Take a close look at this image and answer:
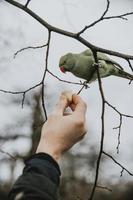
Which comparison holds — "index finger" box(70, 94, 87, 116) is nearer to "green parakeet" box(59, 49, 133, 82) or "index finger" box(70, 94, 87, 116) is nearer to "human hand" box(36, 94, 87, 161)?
"human hand" box(36, 94, 87, 161)

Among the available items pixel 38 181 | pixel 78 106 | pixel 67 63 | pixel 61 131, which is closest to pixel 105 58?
pixel 67 63

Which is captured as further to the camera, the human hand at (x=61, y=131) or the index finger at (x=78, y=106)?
the index finger at (x=78, y=106)

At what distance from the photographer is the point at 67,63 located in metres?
2.48

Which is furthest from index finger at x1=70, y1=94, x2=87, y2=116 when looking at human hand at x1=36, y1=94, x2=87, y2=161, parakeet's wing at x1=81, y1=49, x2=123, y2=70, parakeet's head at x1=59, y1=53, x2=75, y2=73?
parakeet's head at x1=59, y1=53, x2=75, y2=73

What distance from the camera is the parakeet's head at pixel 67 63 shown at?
Answer: 96.0 inches

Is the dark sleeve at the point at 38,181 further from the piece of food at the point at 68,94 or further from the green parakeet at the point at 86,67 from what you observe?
the green parakeet at the point at 86,67

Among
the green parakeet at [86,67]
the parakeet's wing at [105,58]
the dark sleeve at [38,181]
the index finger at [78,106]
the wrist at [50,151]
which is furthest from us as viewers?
the green parakeet at [86,67]

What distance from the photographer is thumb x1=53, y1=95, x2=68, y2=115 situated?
3.41ft

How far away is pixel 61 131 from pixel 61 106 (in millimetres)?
111

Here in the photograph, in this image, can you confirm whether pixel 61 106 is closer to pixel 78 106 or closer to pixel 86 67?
pixel 78 106

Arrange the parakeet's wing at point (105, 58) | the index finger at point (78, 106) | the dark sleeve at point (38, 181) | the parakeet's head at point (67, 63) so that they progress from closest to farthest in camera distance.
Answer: the dark sleeve at point (38, 181), the index finger at point (78, 106), the parakeet's wing at point (105, 58), the parakeet's head at point (67, 63)

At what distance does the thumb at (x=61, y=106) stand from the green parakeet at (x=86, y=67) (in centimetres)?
85

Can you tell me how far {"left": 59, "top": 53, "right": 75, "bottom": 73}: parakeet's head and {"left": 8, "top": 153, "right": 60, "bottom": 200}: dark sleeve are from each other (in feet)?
5.11

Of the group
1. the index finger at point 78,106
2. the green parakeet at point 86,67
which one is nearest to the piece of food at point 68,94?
the index finger at point 78,106
